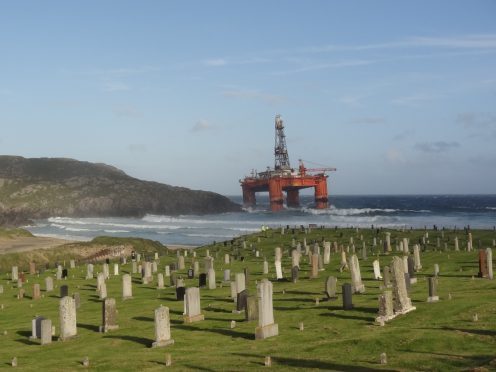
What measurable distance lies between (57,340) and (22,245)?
47.6 metres

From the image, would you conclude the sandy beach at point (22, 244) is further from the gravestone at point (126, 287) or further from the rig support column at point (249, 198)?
the rig support column at point (249, 198)

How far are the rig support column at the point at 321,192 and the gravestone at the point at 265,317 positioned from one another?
150345 mm

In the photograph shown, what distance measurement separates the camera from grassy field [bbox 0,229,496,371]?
15.1 metres

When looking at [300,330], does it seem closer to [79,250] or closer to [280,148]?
[79,250]

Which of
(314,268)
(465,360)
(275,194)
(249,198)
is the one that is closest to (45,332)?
(465,360)

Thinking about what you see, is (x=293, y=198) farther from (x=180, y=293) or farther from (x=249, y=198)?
→ (x=180, y=293)

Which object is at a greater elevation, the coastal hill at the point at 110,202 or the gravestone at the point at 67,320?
the coastal hill at the point at 110,202

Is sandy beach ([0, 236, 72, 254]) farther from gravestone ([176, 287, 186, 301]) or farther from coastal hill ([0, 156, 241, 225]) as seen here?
coastal hill ([0, 156, 241, 225])

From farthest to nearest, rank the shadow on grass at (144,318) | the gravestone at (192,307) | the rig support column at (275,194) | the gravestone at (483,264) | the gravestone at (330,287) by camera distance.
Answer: the rig support column at (275,194), the gravestone at (483,264), the gravestone at (330,287), the shadow on grass at (144,318), the gravestone at (192,307)

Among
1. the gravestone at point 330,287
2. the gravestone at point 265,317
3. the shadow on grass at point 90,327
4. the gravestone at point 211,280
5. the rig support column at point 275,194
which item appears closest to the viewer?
the gravestone at point 265,317

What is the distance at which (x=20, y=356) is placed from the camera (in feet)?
63.4

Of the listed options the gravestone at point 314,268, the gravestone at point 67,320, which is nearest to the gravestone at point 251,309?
the gravestone at point 67,320

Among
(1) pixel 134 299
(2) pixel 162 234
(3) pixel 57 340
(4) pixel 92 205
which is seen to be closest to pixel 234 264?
(1) pixel 134 299

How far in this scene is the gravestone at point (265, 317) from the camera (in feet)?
61.9
